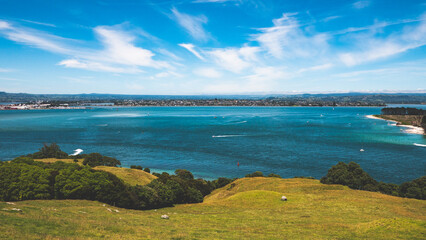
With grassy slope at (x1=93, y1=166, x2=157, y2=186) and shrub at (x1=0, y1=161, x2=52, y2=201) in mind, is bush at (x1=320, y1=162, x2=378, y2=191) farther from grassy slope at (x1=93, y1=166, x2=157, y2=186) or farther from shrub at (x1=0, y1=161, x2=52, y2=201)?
shrub at (x1=0, y1=161, x2=52, y2=201)

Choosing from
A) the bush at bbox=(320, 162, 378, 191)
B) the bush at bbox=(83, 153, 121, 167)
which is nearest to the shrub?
the bush at bbox=(83, 153, 121, 167)

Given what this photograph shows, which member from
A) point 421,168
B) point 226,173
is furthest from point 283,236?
point 421,168

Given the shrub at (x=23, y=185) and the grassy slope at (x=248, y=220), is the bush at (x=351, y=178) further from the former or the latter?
the shrub at (x=23, y=185)

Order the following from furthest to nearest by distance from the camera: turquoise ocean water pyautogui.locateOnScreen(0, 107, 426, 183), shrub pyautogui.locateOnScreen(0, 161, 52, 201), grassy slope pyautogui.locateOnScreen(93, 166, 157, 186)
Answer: turquoise ocean water pyautogui.locateOnScreen(0, 107, 426, 183) < grassy slope pyautogui.locateOnScreen(93, 166, 157, 186) < shrub pyautogui.locateOnScreen(0, 161, 52, 201)

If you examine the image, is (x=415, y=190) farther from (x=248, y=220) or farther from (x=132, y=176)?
(x=132, y=176)

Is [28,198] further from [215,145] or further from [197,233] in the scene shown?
[215,145]

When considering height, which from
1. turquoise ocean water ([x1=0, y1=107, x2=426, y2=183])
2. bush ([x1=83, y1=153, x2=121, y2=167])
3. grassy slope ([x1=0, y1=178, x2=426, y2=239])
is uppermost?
grassy slope ([x1=0, y1=178, x2=426, y2=239])

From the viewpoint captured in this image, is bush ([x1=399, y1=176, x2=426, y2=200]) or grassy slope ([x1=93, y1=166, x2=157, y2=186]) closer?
bush ([x1=399, y1=176, x2=426, y2=200])

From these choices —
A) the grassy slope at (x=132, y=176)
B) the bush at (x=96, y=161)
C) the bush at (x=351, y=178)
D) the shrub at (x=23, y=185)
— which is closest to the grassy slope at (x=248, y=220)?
the shrub at (x=23, y=185)

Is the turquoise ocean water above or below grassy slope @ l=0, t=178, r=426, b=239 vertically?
below
